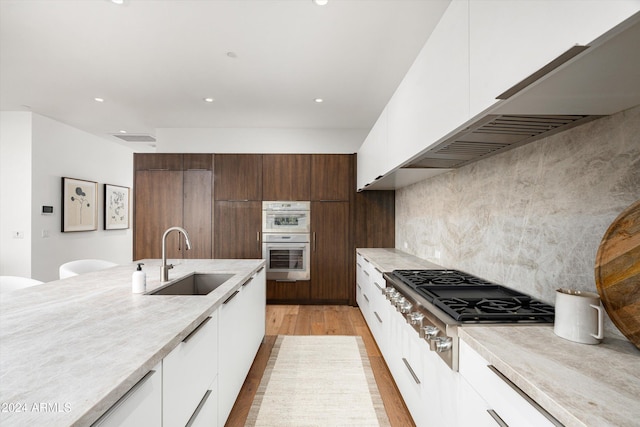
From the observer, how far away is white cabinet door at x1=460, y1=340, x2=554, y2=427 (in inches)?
31.8

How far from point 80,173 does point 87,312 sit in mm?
5339

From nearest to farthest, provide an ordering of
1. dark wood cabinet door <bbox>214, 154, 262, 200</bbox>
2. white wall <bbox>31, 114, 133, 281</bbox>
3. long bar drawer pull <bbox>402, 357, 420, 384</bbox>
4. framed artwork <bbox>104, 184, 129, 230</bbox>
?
1. long bar drawer pull <bbox>402, 357, 420, 384</bbox>
2. white wall <bbox>31, 114, 133, 281</bbox>
3. dark wood cabinet door <bbox>214, 154, 262, 200</bbox>
4. framed artwork <bbox>104, 184, 129, 230</bbox>

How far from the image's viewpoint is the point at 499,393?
3.12 ft

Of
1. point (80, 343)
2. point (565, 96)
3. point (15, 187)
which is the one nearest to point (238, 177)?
point (15, 187)

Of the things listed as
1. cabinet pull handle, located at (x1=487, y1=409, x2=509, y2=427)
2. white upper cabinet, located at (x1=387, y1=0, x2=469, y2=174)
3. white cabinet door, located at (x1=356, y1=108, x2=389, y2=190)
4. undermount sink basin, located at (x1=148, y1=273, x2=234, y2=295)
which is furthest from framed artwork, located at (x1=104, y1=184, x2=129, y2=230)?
cabinet pull handle, located at (x1=487, y1=409, x2=509, y2=427)

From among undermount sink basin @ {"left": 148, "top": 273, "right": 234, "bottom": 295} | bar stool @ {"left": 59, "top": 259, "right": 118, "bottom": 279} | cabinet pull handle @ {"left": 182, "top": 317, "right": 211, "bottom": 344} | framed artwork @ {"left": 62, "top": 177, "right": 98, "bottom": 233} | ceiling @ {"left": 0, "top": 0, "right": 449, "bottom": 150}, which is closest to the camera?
cabinet pull handle @ {"left": 182, "top": 317, "right": 211, "bottom": 344}

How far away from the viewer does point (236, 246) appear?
4.80 metres

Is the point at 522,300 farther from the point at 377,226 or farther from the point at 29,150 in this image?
→ the point at 29,150

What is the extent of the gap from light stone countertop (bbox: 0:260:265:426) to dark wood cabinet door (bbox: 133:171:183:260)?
2936 millimetres

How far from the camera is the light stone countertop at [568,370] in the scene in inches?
26.8

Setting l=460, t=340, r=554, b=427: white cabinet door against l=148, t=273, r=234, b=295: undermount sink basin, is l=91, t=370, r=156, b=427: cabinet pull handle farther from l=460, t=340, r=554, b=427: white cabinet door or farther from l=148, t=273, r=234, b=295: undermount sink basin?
l=148, t=273, r=234, b=295: undermount sink basin

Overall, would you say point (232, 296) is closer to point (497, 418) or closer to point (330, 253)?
point (497, 418)

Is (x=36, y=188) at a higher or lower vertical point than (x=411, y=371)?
higher

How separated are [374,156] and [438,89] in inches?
71.4
